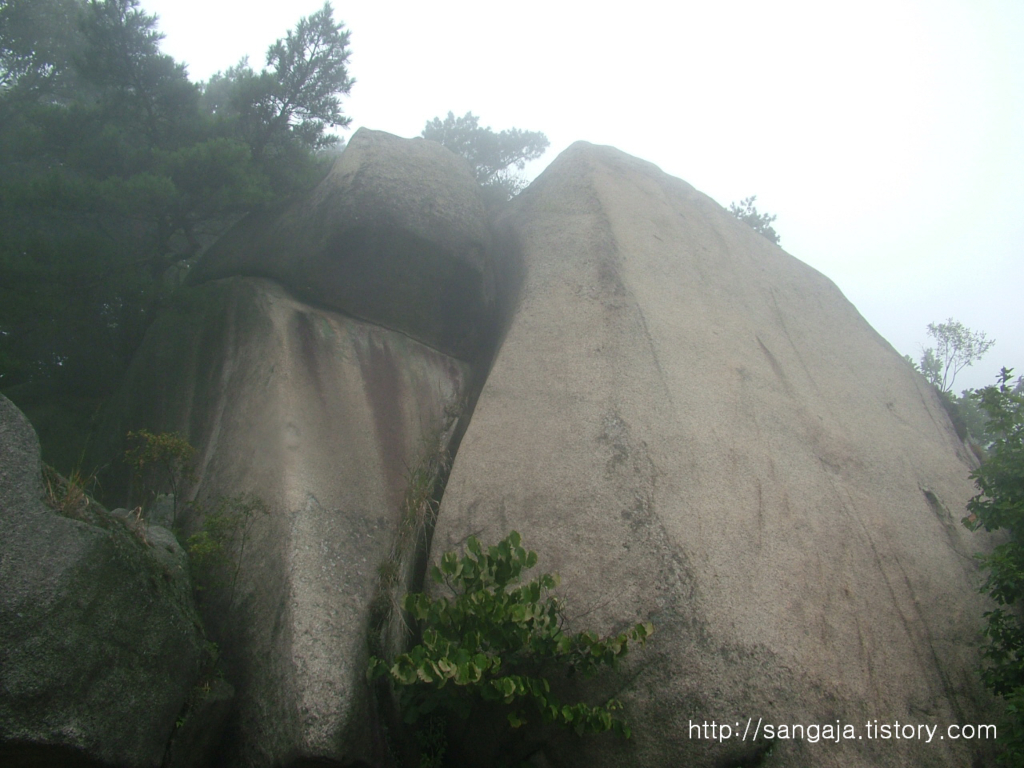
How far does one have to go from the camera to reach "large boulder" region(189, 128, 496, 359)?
781 cm

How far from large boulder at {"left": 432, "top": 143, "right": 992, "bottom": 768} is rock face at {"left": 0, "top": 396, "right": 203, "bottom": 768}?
2241 mm

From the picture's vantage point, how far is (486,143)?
15391mm

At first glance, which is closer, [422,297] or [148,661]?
[148,661]

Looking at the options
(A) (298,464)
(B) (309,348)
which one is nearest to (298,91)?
(B) (309,348)


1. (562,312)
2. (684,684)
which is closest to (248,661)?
(684,684)

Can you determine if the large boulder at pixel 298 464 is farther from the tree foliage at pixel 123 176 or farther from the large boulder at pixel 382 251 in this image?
the tree foliage at pixel 123 176

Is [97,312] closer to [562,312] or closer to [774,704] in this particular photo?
[562,312]

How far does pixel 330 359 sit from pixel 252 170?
3226 millimetres

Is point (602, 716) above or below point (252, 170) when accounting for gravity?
below

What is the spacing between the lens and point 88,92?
1157 cm

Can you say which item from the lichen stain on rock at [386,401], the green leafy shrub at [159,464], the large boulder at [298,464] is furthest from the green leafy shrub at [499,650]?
the green leafy shrub at [159,464]

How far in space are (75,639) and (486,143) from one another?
1406 cm

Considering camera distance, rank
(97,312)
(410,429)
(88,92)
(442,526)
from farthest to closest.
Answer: (88,92) → (97,312) → (410,429) → (442,526)

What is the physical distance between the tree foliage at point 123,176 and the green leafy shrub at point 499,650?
5.51 m
